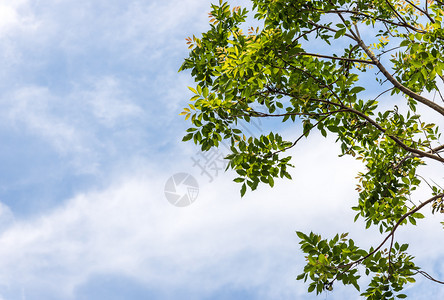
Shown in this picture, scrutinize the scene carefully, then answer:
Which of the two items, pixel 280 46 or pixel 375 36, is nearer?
pixel 280 46

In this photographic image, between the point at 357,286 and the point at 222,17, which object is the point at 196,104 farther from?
the point at 357,286

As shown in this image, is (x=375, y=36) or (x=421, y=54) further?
(x=375, y=36)

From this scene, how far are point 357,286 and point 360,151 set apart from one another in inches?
132

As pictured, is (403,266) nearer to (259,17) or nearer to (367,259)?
(367,259)

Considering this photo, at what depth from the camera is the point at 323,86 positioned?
270 inches

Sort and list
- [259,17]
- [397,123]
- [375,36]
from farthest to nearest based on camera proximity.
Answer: [375,36] → [259,17] → [397,123]

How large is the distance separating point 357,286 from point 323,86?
3.24m

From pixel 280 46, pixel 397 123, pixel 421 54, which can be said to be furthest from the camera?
pixel 397 123

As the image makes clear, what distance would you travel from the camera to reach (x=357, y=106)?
7.11 m

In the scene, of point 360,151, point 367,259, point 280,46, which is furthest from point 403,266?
point 280,46

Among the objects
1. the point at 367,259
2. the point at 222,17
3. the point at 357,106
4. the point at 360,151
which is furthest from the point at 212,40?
the point at 367,259

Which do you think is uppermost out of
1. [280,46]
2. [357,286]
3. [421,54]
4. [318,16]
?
[318,16]

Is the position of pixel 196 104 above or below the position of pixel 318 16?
below

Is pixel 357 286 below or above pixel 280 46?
below
